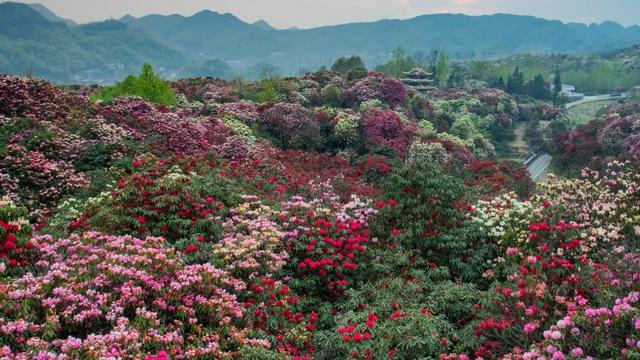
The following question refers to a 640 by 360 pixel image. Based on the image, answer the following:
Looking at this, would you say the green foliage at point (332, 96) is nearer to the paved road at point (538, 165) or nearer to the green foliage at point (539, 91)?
the paved road at point (538, 165)

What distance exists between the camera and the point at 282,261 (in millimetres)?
8914

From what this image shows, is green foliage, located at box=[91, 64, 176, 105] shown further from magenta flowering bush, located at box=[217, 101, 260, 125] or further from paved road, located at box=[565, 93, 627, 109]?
paved road, located at box=[565, 93, 627, 109]

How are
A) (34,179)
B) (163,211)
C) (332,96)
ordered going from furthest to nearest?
(332,96), (34,179), (163,211)

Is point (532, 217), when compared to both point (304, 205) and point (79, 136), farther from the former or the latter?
point (79, 136)

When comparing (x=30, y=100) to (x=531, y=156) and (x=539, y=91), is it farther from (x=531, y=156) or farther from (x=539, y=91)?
(x=539, y=91)

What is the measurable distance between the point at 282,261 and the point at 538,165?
46.3m

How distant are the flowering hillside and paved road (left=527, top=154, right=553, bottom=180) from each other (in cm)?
3354

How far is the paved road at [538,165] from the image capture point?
4543cm

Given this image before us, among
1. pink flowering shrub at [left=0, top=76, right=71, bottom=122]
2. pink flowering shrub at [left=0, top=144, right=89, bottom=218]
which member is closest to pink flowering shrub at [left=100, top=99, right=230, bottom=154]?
pink flowering shrub at [left=0, top=76, right=71, bottom=122]

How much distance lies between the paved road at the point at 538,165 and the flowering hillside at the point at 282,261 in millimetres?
33540

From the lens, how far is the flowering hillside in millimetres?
6391

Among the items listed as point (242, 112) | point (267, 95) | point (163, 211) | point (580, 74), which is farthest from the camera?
point (580, 74)

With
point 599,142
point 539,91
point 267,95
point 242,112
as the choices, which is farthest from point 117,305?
point 539,91

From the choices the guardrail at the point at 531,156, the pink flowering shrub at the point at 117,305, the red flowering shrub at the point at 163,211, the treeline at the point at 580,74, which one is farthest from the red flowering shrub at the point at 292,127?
the treeline at the point at 580,74
